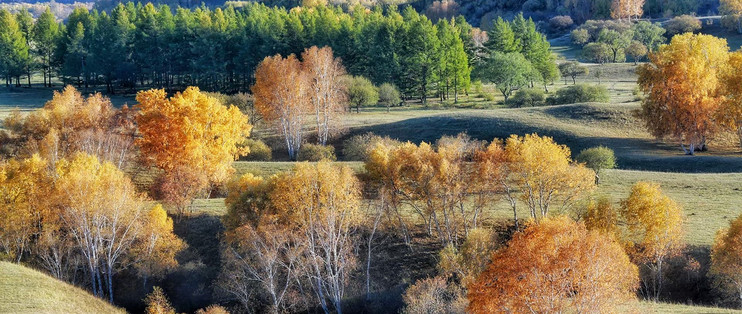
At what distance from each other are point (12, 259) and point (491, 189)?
32.9 meters

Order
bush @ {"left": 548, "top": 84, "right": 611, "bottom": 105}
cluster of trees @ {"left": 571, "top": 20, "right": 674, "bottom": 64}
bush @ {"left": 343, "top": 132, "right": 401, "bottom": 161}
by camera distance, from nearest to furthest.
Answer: bush @ {"left": 343, "top": 132, "right": 401, "bottom": 161} → bush @ {"left": 548, "top": 84, "right": 611, "bottom": 105} → cluster of trees @ {"left": 571, "top": 20, "right": 674, "bottom": 64}

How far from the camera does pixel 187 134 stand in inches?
2188

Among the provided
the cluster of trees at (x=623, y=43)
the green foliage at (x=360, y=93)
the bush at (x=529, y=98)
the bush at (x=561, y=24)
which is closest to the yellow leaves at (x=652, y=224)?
the bush at (x=529, y=98)

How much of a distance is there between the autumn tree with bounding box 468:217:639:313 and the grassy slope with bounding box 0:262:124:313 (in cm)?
2183

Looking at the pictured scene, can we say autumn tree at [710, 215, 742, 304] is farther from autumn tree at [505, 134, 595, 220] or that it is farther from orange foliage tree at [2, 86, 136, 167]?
orange foliage tree at [2, 86, 136, 167]

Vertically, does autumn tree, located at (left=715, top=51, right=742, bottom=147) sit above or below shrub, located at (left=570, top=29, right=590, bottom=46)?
below

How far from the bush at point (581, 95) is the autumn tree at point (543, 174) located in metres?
44.9

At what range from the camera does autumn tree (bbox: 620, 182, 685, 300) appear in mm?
37250

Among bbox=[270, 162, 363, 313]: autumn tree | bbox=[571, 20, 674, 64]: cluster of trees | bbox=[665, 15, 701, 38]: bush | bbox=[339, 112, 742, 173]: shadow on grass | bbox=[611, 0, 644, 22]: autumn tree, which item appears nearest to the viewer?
bbox=[270, 162, 363, 313]: autumn tree

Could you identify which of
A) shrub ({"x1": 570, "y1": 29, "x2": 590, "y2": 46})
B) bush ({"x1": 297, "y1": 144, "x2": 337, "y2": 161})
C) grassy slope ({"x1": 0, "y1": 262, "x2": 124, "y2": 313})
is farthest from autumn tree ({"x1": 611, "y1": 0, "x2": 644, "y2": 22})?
grassy slope ({"x1": 0, "y1": 262, "x2": 124, "y2": 313})

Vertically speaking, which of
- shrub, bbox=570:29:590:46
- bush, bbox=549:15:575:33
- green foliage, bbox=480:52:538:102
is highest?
bush, bbox=549:15:575:33

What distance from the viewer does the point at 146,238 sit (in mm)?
44875

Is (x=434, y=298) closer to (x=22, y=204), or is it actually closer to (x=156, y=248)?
(x=156, y=248)

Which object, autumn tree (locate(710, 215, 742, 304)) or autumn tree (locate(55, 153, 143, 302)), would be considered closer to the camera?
autumn tree (locate(710, 215, 742, 304))
